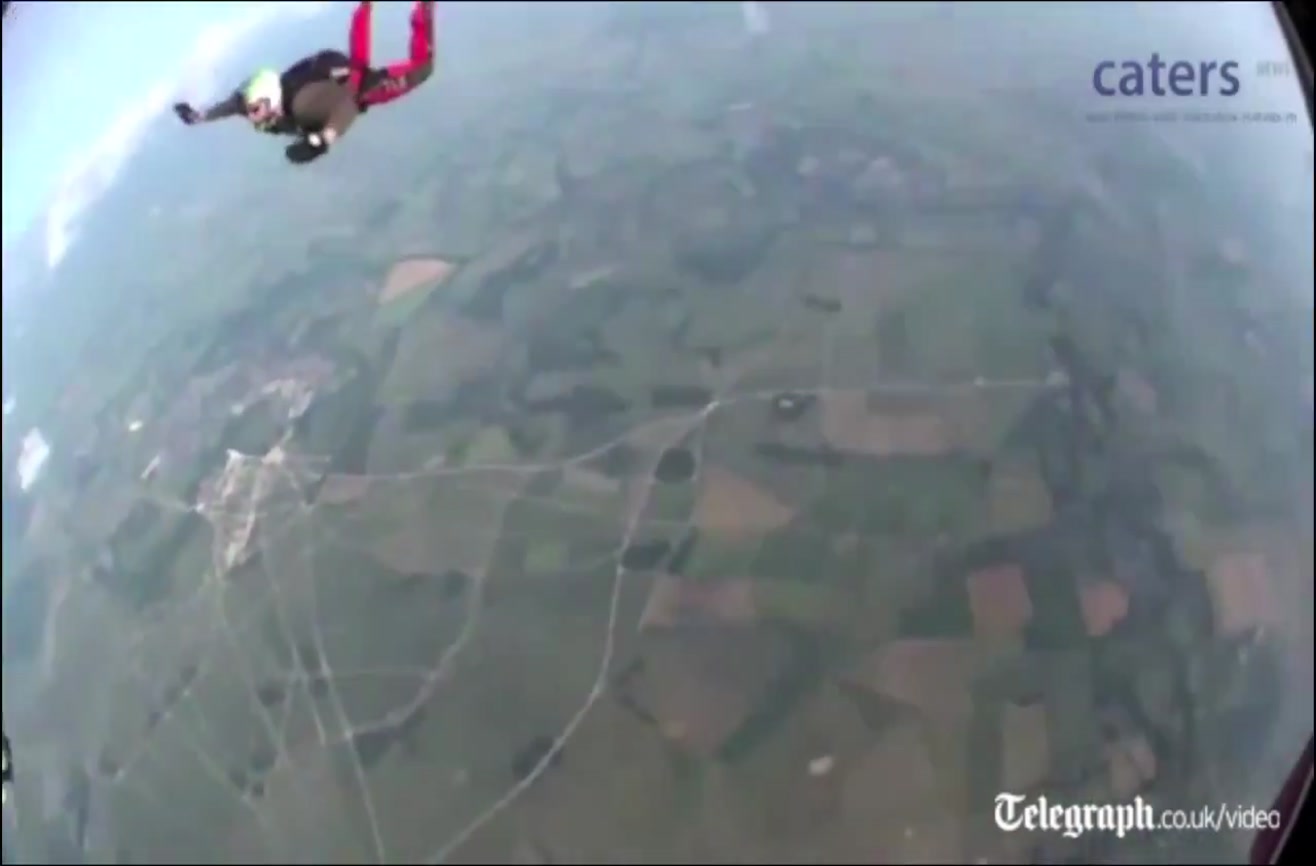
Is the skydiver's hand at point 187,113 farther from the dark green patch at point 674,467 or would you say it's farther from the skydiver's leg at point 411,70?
the dark green patch at point 674,467

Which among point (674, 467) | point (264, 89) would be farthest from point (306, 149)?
point (674, 467)

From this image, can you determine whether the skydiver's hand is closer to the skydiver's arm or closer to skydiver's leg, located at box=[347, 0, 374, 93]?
the skydiver's arm

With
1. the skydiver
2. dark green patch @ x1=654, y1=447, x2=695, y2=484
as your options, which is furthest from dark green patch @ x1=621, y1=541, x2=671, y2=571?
the skydiver

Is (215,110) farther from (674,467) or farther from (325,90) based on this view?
Result: (674,467)

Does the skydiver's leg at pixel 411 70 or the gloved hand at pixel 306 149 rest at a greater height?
the skydiver's leg at pixel 411 70

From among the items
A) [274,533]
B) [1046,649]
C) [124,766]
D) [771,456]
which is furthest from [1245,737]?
[124,766]

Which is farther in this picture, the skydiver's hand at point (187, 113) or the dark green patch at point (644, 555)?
the skydiver's hand at point (187, 113)

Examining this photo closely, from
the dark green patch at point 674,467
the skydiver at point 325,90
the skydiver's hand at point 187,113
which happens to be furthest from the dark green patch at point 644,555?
the skydiver's hand at point 187,113
